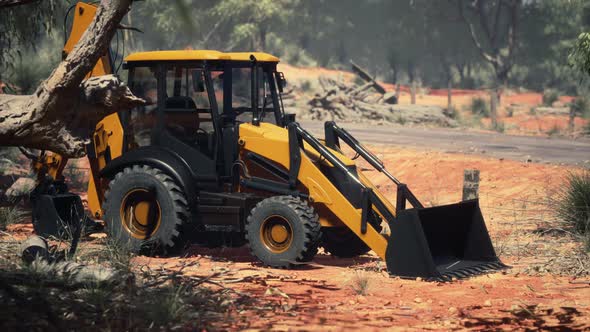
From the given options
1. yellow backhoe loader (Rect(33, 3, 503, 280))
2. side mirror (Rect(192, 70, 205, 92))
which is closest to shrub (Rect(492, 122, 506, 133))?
yellow backhoe loader (Rect(33, 3, 503, 280))

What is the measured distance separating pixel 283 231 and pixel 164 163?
173 centimetres

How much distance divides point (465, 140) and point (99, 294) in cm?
2184

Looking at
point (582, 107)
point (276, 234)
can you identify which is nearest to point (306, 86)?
point (582, 107)

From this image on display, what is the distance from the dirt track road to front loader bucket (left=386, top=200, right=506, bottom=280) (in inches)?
430

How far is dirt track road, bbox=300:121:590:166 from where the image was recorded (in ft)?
78.7

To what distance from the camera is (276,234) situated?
1111 centimetres

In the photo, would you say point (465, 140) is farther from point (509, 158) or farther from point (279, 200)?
point (279, 200)

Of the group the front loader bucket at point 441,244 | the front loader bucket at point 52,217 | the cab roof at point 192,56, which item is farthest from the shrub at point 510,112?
the front loader bucket at point 52,217

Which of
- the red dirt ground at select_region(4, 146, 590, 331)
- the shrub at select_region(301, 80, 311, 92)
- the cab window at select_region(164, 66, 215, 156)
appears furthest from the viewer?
the shrub at select_region(301, 80, 311, 92)

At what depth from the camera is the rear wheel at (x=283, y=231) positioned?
427 inches

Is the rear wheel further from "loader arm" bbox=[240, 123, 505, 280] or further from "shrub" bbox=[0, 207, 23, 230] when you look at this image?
"shrub" bbox=[0, 207, 23, 230]

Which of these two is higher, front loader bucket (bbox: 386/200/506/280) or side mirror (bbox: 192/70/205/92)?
side mirror (bbox: 192/70/205/92)

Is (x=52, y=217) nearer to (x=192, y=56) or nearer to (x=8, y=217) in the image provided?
(x=8, y=217)

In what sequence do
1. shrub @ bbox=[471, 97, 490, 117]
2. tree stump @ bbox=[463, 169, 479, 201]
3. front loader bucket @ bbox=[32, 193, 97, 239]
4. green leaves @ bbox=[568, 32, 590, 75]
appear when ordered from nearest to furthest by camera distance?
front loader bucket @ bbox=[32, 193, 97, 239] < green leaves @ bbox=[568, 32, 590, 75] < tree stump @ bbox=[463, 169, 479, 201] < shrub @ bbox=[471, 97, 490, 117]
